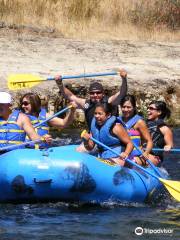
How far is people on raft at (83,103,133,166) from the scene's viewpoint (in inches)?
306

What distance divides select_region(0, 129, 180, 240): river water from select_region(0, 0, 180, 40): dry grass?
30.2 ft

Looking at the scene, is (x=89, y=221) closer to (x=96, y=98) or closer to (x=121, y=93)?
(x=96, y=98)

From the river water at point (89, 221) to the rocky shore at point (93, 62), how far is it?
5.00 meters

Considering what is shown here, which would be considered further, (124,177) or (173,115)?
(173,115)

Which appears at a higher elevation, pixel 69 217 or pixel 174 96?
pixel 174 96

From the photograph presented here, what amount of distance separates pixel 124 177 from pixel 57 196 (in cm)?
66

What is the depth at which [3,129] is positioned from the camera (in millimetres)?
7762

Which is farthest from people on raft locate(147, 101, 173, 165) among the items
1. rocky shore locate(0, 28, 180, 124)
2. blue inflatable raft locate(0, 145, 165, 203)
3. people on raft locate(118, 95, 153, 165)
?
rocky shore locate(0, 28, 180, 124)

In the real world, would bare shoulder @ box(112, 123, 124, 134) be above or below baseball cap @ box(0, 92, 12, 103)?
below

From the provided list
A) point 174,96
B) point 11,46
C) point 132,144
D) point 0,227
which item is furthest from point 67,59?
point 0,227

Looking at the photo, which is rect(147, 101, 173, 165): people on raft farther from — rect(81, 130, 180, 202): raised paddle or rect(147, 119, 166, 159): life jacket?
rect(81, 130, 180, 202): raised paddle

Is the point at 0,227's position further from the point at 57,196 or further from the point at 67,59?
the point at 67,59
